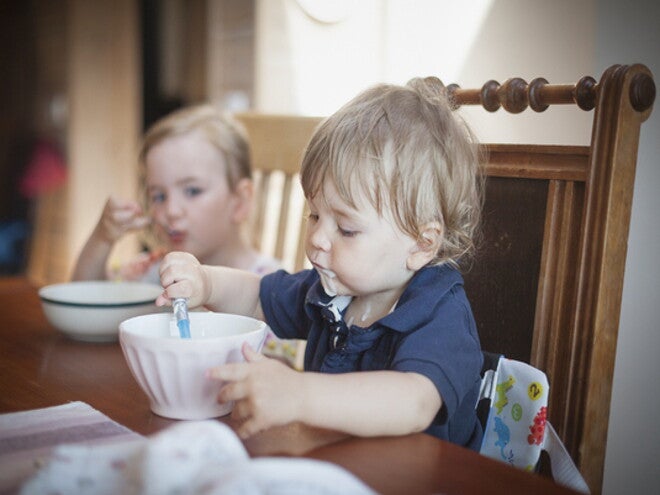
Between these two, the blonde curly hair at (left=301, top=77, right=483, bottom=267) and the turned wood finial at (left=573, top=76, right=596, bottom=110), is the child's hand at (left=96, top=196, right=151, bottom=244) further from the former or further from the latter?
the turned wood finial at (left=573, top=76, right=596, bottom=110)

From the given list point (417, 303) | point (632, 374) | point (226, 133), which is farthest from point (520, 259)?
point (226, 133)

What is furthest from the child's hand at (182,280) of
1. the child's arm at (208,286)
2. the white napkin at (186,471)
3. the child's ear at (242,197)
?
the child's ear at (242,197)

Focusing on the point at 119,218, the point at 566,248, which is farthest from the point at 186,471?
the point at 119,218

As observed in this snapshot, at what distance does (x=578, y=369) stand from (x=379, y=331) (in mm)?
264

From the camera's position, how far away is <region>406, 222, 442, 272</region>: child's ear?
0.94 metres

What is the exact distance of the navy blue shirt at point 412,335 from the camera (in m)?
0.81

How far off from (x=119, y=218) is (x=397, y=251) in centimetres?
80

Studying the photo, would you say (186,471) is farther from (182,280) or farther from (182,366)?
(182,280)

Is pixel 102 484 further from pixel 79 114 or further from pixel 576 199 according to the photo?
pixel 79 114

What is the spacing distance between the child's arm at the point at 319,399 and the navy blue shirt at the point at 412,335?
2.3 inches

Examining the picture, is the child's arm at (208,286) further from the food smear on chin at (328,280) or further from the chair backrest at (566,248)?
the chair backrest at (566,248)

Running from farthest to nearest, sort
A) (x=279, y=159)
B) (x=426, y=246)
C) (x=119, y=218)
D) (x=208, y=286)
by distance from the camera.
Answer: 1. (x=279, y=159)
2. (x=119, y=218)
3. (x=208, y=286)
4. (x=426, y=246)

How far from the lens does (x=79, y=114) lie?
162 inches

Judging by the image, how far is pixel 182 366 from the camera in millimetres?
763
